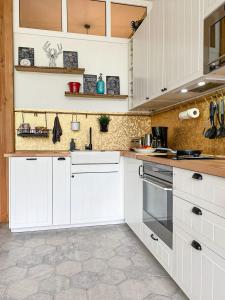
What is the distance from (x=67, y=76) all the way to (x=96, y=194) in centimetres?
162

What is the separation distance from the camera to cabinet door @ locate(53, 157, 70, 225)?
2.74m

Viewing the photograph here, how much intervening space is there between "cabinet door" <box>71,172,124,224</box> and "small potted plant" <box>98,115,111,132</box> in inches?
29.9

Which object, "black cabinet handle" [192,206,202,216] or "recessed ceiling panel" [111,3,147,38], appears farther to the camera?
"recessed ceiling panel" [111,3,147,38]

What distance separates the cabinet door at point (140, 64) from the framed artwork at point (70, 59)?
79 cm

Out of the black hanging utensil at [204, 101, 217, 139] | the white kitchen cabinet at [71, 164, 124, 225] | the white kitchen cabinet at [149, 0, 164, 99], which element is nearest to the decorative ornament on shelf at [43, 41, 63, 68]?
the white kitchen cabinet at [149, 0, 164, 99]

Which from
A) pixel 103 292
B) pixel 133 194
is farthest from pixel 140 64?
→ pixel 103 292

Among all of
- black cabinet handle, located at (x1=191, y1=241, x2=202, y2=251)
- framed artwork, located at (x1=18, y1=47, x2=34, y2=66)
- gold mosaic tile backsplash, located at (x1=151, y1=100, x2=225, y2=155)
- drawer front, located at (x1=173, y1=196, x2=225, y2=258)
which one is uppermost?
framed artwork, located at (x1=18, y1=47, x2=34, y2=66)

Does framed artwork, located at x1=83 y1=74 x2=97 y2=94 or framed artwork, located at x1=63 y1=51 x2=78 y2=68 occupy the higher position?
framed artwork, located at x1=63 y1=51 x2=78 y2=68

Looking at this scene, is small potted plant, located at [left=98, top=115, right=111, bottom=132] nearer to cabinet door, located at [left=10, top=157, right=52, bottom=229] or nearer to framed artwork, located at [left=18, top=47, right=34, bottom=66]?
cabinet door, located at [left=10, top=157, right=52, bottom=229]

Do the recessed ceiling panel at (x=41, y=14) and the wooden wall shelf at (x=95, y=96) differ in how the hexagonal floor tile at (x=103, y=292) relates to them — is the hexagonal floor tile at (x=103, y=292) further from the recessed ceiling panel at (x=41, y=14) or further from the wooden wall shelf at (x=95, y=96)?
the recessed ceiling panel at (x=41, y=14)

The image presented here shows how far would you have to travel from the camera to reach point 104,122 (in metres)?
3.35

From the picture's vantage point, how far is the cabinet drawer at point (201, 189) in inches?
45.2

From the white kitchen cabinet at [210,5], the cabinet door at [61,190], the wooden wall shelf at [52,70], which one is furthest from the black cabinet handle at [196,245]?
the wooden wall shelf at [52,70]

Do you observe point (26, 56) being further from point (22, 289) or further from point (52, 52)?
point (22, 289)
